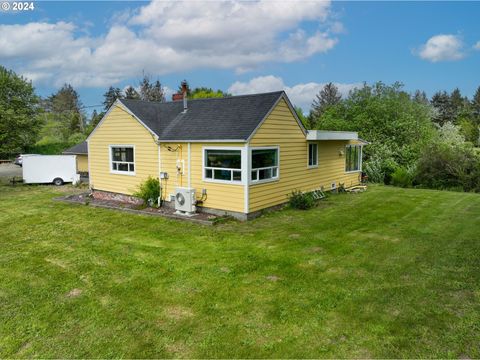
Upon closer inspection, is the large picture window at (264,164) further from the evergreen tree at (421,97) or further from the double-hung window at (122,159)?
the evergreen tree at (421,97)

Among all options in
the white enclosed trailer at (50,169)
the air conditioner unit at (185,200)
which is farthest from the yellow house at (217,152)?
the white enclosed trailer at (50,169)

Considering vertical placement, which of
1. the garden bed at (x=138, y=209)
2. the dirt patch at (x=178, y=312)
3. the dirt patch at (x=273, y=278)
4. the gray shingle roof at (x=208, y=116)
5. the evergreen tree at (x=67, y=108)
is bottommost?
the dirt patch at (x=178, y=312)

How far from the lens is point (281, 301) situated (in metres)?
5.47

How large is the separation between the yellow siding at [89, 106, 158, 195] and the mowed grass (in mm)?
3298

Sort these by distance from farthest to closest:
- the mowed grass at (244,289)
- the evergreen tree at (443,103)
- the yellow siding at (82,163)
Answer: the evergreen tree at (443,103) < the yellow siding at (82,163) < the mowed grass at (244,289)

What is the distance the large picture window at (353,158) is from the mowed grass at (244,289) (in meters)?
6.87

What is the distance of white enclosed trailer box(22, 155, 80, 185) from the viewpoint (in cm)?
2059

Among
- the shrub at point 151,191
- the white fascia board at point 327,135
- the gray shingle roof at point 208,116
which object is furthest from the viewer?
the white fascia board at point 327,135

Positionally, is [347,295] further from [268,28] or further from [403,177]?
[403,177]

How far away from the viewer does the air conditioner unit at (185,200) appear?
11.6 metres

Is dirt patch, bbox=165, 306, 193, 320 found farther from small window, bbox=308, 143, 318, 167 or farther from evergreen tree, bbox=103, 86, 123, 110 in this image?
evergreen tree, bbox=103, 86, 123, 110

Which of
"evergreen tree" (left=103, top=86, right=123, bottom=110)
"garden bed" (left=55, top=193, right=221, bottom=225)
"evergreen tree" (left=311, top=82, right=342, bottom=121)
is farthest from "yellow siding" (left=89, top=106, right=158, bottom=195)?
"evergreen tree" (left=311, top=82, right=342, bottom=121)

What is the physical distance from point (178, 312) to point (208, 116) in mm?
8818

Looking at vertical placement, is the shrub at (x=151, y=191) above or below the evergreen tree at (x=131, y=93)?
below
